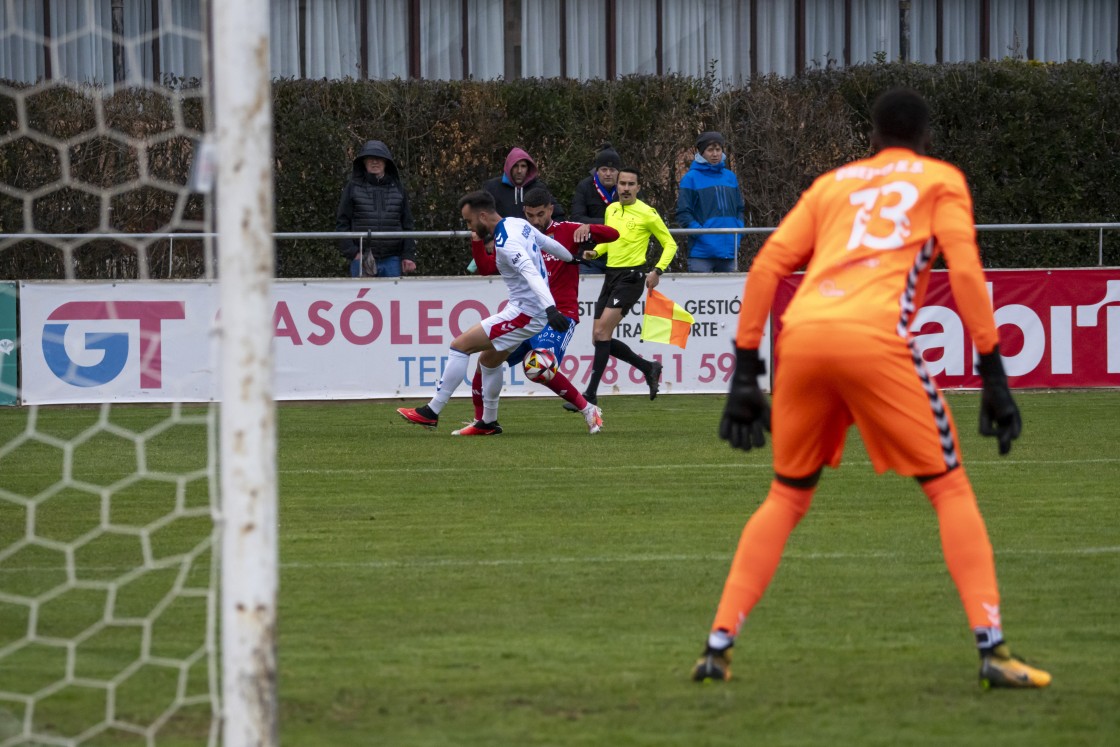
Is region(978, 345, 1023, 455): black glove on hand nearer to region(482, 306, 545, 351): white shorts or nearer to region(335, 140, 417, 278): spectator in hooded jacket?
region(482, 306, 545, 351): white shorts

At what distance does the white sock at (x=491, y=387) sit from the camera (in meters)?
12.3

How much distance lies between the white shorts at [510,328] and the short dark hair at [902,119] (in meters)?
7.25

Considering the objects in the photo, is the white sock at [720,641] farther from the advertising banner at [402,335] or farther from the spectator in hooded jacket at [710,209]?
the spectator in hooded jacket at [710,209]

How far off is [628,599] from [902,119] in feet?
7.05

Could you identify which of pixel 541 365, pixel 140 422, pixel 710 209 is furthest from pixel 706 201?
pixel 140 422

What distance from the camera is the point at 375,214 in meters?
15.8

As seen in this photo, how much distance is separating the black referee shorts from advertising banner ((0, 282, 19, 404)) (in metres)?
5.05

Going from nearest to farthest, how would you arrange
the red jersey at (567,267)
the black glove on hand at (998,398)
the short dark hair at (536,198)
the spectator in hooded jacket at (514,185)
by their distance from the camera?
the black glove on hand at (998,398) < the short dark hair at (536,198) < the red jersey at (567,267) < the spectator in hooded jacket at (514,185)

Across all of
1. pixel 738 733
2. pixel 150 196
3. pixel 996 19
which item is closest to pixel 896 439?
pixel 738 733

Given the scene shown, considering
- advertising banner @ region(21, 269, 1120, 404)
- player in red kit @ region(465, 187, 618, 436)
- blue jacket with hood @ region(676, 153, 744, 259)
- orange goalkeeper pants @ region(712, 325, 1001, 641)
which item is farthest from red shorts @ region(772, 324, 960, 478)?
blue jacket with hood @ region(676, 153, 744, 259)

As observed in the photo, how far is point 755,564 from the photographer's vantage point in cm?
484

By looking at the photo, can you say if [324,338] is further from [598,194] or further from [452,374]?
[598,194]

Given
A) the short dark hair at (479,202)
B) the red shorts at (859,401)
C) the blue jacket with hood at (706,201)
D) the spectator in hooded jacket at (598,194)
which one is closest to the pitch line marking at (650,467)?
the short dark hair at (479,202)

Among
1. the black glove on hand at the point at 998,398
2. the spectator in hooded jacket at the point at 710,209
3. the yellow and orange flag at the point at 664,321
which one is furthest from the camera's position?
the spectator in hooded jacket at the point at 710,209
